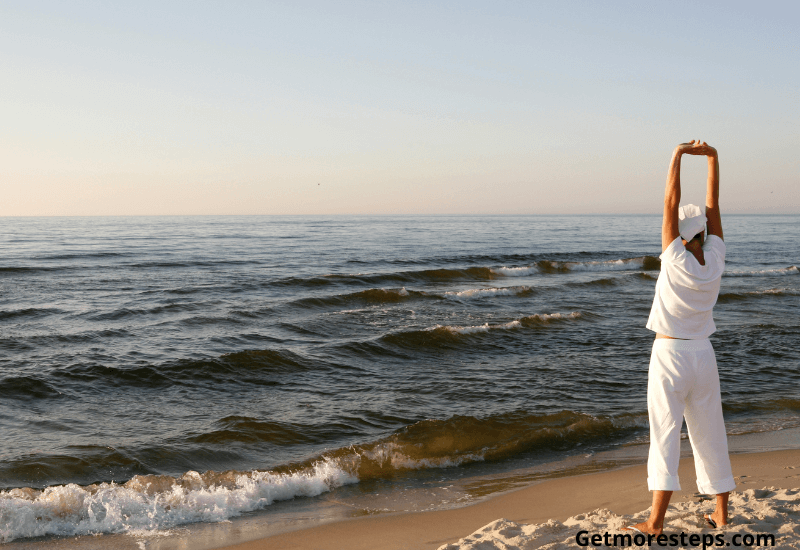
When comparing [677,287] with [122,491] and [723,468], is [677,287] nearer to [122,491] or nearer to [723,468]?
[723,468]

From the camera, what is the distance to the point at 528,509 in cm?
485

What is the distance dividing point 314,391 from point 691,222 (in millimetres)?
6062

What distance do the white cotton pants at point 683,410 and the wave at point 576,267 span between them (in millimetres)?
20366

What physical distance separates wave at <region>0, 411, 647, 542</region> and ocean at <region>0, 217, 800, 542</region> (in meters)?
0.02

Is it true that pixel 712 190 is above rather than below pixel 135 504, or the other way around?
above

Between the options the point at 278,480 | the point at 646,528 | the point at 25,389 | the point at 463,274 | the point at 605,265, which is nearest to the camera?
the point at 646,528

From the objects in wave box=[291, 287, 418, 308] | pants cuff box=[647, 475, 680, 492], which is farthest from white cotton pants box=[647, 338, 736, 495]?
wave box=[291, 287, 418, 308]

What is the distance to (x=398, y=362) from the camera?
10188 millimetres

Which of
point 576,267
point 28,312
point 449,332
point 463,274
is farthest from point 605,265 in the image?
point 28,312

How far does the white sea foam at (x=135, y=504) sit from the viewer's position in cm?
461

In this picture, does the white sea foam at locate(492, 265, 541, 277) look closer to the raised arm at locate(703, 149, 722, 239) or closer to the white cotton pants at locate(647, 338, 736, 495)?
the raised arm at locate(703, 149, 722, 239)

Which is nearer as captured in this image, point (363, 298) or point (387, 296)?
point (363, 298)

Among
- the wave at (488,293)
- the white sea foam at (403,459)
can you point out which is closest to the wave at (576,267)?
the wave at (488,293)

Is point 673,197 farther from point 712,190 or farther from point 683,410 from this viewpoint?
point 683,410
